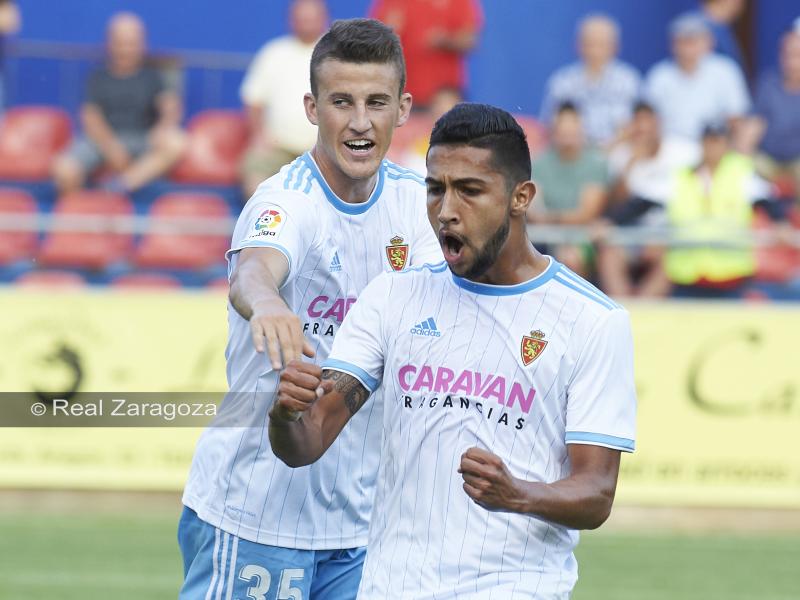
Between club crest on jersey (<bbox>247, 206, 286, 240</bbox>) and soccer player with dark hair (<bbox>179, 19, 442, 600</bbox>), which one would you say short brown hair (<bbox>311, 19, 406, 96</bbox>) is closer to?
soccer player with dark hair (<bbox>179, 19, 442, 600</bbox>)

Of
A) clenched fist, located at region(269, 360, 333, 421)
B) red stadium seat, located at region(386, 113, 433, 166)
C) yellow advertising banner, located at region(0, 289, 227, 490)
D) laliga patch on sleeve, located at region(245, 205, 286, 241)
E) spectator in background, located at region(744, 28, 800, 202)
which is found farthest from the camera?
spectator in background, located at region(744, 28, 800, 202)

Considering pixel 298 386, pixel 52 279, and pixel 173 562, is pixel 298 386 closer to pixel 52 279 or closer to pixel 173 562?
pixel 173 562

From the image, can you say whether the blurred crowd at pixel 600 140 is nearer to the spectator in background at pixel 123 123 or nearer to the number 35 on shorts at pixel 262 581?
the spectator in background at pixel 123 123

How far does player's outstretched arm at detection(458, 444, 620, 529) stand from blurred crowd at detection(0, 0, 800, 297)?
25.1ft

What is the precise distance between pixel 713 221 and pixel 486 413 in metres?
8.36

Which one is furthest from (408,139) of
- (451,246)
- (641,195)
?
(451,246)

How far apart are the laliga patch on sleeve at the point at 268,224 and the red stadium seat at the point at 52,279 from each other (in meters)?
7.76

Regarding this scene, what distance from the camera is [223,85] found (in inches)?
608

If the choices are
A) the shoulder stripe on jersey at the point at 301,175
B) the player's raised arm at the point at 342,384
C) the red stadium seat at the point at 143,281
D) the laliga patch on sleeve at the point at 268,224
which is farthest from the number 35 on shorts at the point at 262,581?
the red stadium seat at the point at 143,281

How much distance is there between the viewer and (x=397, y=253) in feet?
15.3

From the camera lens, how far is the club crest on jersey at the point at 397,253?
15.2 ft

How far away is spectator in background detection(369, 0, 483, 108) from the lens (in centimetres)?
1295

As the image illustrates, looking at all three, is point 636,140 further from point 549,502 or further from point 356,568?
point 549,502

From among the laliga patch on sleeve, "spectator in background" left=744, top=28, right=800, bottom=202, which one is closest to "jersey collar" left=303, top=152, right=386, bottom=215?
the laliga patch on sleeve
